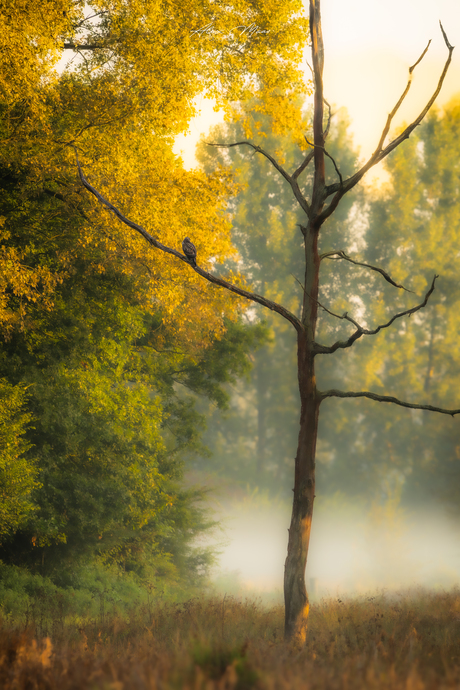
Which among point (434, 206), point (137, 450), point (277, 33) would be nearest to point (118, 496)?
point (137, 450)

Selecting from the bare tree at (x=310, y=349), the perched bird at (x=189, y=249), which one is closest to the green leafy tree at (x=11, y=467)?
the bare tree at (x=310, y=349)

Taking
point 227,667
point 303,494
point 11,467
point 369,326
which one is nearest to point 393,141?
point 303,494

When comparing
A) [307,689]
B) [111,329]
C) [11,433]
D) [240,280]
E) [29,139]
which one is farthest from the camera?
[111,329]

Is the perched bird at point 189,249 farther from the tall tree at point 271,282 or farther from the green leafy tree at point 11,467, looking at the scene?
the tall tree at point 271,282

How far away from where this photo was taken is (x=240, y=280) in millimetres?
11312

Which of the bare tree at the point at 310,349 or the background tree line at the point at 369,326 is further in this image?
the background tree line at the point at 369,326

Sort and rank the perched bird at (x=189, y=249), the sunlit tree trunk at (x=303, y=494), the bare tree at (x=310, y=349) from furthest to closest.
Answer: the sunlit tree trunk at (x=303, y=494), the bare tree at (x=310, y=349), the perched bird at (x=189, y=249)

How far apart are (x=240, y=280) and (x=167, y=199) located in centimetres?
240

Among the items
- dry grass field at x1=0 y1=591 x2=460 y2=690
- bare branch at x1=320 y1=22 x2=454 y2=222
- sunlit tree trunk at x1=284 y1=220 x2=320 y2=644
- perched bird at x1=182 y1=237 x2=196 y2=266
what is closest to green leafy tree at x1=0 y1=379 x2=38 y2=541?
dry grass field at x1=0 y1=591 x2=460 y2=690

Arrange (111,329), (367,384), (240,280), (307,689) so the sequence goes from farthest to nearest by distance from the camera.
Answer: (367,384) → (111,329) → (240,280) → (307,689)

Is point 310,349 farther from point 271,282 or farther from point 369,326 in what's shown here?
point 271,282

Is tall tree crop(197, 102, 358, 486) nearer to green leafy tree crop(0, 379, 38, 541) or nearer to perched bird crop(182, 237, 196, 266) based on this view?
green leafy tree crop(0, 379, 38, 541)

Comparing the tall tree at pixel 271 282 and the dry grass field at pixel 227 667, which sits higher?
the tall tree at pixel 271 282

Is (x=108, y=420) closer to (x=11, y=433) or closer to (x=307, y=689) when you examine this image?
(x=11, y=433)
